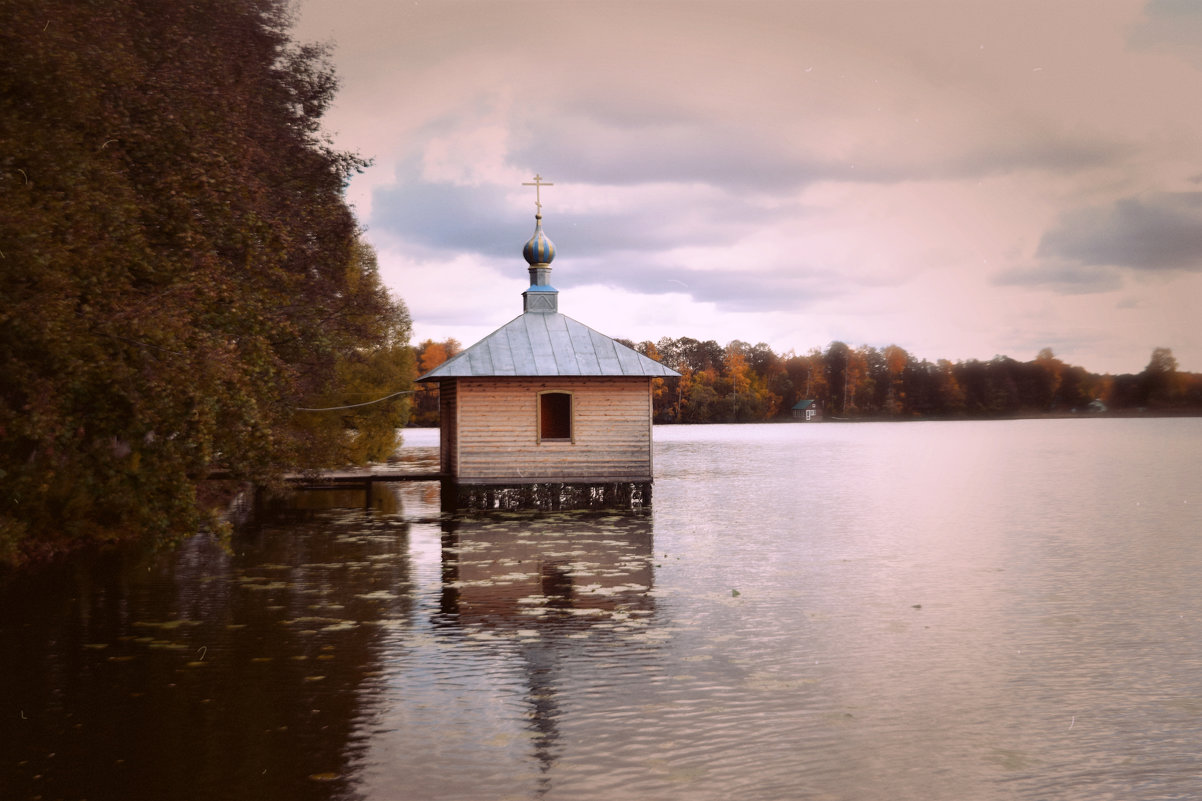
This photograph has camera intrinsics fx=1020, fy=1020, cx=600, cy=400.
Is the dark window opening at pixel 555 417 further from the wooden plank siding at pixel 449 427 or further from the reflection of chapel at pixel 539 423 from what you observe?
the reflection of chapel at pixel 539 423

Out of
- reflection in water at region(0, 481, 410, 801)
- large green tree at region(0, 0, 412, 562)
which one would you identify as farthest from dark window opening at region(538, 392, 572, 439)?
large green tree at region(0, 0, 412, 562)

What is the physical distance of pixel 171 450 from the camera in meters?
12.6

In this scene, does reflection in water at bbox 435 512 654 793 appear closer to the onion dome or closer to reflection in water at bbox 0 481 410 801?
reflection in water at bbox 0 481 410 801

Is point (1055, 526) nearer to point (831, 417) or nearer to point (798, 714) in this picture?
point (798, 714)

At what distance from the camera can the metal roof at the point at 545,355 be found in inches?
982

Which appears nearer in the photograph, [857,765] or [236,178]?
[857,765]

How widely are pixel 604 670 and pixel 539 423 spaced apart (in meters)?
15.4

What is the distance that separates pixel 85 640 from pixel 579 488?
48.5 feet

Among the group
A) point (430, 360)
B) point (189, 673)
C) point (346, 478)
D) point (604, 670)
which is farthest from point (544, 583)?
point (430, 360)

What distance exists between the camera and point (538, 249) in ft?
92.2

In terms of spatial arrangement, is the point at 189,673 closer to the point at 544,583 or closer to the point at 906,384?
the point at 544,583

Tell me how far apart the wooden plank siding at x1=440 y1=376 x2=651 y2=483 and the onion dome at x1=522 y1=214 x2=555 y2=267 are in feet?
15.3

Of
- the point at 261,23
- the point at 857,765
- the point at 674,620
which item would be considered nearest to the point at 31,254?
the point at 674,620

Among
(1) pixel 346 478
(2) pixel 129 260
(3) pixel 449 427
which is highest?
(2) pixel 129 260
